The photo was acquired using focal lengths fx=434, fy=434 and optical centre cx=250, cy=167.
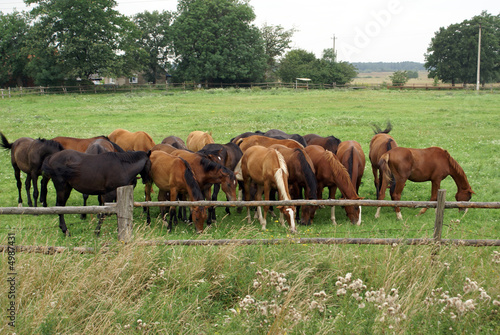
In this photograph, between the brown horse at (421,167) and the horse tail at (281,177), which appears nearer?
the horse tail at (281,177)

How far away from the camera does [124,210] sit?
599cm

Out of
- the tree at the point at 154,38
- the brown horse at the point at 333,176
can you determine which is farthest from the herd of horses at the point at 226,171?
the tree at the point at 154,38

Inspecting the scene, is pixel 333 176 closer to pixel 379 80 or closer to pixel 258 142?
pixel 258 142

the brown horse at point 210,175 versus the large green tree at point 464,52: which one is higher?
the large green tree at point 464,52

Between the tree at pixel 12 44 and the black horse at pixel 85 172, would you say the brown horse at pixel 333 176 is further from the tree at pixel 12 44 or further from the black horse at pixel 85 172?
the tree at pixel 12 44

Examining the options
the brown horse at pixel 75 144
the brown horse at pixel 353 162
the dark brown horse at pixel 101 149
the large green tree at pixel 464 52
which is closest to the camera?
the dark brown horse at pixel 101 149

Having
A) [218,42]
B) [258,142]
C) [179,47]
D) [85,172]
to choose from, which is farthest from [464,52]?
[85,172]

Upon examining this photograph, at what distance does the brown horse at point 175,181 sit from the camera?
29.0 feet

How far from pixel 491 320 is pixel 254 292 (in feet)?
8.35

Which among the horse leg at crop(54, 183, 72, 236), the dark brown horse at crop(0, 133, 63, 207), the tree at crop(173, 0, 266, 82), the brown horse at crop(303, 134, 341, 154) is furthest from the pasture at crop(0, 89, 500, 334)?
the tree at crop(173, 0, 266, 82)

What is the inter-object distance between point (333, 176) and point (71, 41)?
45590mm

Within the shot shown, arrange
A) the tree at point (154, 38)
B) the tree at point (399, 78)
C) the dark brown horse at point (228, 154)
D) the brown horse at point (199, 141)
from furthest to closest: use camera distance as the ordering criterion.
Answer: the tree at point (154, 38)
the tree at point (399, 78)
the brown horse at point (199, 141)
the dark brown horse at point (228, 154)

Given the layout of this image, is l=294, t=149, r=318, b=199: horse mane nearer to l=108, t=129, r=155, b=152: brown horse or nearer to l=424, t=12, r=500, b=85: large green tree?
l=108, t=129, r=155, b=152: brown horse

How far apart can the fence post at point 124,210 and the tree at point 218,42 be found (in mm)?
53623
